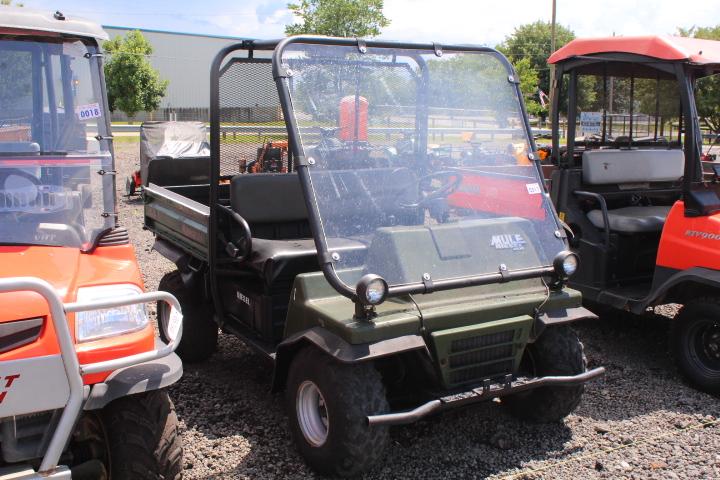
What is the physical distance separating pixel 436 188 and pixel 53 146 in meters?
2.02

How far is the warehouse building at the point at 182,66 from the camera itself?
46.0m

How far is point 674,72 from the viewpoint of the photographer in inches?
190

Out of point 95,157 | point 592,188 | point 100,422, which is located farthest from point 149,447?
point 592,188

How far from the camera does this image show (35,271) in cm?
279

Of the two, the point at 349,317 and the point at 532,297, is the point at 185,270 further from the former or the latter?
the point at 532,297

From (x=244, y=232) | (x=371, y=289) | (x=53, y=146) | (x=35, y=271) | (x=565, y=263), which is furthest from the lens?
(x=244, y=232)

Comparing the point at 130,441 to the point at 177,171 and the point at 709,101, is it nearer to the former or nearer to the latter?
the point at 177,171

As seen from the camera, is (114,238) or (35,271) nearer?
(35,271)

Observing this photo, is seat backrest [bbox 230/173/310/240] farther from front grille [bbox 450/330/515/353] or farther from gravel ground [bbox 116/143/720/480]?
front grille [bbox 450/330/515/353]

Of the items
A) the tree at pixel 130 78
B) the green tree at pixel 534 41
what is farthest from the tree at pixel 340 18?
the green tree at pixel 534 41

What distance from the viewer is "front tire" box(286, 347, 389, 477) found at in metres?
3.14

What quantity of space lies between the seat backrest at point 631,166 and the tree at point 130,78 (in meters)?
30.4

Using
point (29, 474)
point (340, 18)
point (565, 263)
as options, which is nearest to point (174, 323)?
point (29, 474)

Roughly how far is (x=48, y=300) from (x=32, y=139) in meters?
1.39
